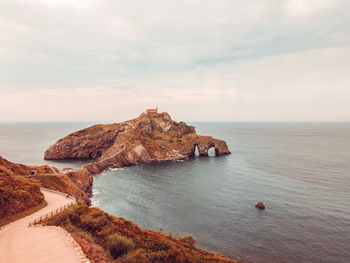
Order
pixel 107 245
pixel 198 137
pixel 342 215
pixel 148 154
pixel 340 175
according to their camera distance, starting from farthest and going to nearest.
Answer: pixel 198 137 → pixel 148 154 → pixel 340 175 → pixel 342 215 → pixel 107 245

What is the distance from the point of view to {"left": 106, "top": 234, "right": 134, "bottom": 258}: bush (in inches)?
744

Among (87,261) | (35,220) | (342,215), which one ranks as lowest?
(342,215)

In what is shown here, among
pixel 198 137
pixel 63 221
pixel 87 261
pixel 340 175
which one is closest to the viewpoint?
pixel 87 261

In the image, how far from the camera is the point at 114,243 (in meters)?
19.4

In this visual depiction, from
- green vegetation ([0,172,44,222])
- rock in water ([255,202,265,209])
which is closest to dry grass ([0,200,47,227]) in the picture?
green vegetation ([0,172,44,222])

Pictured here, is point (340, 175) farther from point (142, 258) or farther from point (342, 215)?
point (142, 258)

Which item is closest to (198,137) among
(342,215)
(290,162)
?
(290,162)

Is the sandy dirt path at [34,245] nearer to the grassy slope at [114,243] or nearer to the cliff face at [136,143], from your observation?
the grassy slope at [114,243]

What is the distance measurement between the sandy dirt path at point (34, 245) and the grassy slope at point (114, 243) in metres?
1.27

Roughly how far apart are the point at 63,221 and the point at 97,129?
13079cm

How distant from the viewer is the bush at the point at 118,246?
1889cm

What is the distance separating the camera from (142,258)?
58.1 ft

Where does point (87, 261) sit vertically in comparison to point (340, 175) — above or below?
A: above

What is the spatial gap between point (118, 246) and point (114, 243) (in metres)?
0.47
